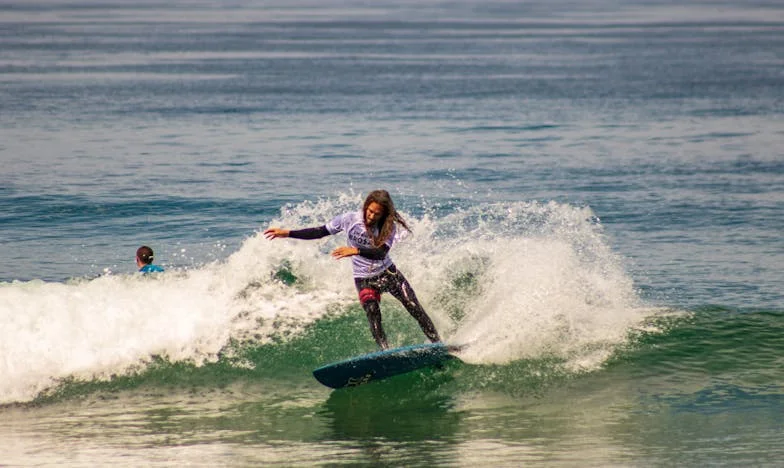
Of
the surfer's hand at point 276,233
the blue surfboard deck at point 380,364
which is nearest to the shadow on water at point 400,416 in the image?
the blue surfboard deck at point 380,364

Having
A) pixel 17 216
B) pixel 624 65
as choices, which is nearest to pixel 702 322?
pixel 17 216

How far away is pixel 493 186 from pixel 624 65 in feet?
137

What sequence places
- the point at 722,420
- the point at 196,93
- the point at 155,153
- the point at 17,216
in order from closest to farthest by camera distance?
1. the point at 722,420
2. the point at 17,216
3. the point at 155,153
4. the point at 196,93

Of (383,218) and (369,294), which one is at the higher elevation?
(383,218)

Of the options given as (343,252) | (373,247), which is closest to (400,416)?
(373,247)

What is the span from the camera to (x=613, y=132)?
3603cm

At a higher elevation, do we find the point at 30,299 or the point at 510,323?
the point at 30,299

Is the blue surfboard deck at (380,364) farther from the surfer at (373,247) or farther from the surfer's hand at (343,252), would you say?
the surfer's hand at (343,252)

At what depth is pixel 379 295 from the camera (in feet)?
37.9

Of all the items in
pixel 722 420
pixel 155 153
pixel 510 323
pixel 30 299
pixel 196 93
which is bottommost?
pixel 722 420

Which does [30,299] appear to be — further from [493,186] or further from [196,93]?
[196,93]

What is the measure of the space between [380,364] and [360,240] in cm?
133

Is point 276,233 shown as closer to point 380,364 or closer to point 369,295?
point 369,295

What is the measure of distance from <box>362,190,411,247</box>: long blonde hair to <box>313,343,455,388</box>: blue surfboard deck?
3.84ft
